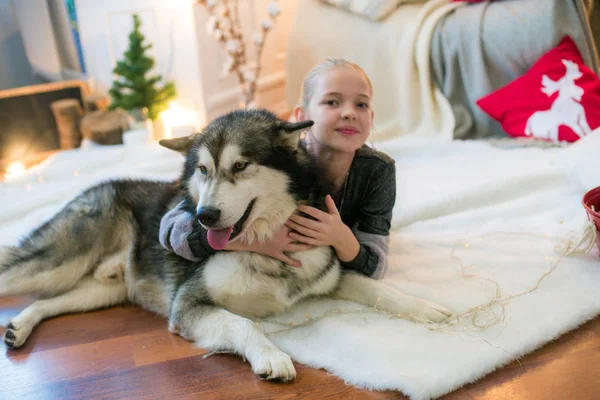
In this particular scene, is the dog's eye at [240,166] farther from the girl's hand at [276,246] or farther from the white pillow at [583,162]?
the white pillow at [583,162]

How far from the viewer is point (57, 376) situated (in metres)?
1.51

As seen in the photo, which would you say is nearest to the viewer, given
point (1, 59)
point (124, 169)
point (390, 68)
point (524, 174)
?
point (524, 174)

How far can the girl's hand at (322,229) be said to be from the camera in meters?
1.55

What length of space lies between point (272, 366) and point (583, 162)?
71.1 inches

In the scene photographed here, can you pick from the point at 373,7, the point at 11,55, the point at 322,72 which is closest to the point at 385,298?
the point at 322,72

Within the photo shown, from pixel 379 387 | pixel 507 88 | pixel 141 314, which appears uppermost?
pixel 507 88

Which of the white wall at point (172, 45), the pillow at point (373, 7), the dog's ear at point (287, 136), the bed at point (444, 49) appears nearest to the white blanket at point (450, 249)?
the bed at point (444, 49)

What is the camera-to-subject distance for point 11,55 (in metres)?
4.00

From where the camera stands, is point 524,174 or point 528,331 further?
point 524,174

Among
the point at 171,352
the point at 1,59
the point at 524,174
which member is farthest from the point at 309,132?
the point at 1,59

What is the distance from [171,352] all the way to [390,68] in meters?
2.55

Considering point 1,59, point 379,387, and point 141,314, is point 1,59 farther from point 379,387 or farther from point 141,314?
point 379,387

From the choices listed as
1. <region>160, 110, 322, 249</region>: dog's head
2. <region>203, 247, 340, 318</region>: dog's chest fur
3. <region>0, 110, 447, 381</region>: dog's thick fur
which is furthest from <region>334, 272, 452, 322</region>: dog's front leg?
<region>160, 110, 322, 249</region>: dog's head

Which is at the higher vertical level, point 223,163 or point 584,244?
point 223,163
